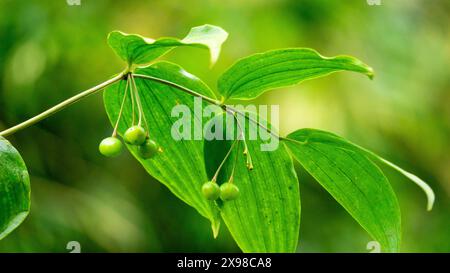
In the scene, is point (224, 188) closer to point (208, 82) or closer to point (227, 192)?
point (227, 192)

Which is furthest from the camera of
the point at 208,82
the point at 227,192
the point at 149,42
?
the point at 208,82

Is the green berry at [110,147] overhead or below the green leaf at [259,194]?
overhead

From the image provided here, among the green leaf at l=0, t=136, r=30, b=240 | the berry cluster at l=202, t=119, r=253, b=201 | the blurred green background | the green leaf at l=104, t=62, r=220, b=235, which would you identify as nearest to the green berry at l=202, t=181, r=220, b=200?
the berry cluster at l=202, t=119, r=253, b=201

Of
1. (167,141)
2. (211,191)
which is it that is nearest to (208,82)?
(167,141)

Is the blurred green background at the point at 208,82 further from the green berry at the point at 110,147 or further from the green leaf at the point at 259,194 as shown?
the green berry at the point at 110,147

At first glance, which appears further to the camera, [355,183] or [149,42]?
[355,183]

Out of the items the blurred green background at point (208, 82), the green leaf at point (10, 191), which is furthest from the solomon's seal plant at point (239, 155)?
the blurred green background at point (208, 82)
